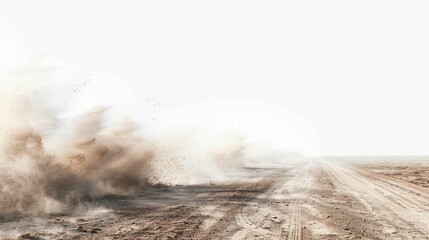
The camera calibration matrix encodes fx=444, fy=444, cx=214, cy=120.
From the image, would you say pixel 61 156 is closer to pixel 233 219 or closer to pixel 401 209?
pixel 233 219

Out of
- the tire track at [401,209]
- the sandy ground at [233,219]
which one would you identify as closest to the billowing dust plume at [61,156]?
the sandy ground at [233,219]

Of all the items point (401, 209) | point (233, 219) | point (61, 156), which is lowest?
point (401, 209)

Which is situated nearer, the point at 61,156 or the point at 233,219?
the point at 233,219

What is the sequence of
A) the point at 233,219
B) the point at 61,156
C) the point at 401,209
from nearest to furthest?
the point at 233,219, the point at 401,209, the point at 61,156

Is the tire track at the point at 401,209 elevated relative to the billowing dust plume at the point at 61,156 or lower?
lower

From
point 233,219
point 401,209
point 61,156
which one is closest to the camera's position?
point 233,219

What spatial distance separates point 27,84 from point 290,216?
9498mm

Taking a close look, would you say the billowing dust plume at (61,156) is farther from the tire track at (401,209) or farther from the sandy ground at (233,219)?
the tire track at (401,209)

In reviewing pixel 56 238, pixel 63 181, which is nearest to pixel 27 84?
pixel 63 181

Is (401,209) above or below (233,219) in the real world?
below

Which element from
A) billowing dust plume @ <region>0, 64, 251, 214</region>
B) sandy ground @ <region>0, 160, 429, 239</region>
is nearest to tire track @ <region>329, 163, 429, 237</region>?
sandy ground @ <region>0, 160, 429, 239</region>

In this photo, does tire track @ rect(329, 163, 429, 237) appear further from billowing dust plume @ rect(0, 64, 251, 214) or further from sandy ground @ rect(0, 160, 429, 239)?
billowing dust plume @ rect(0, 64, 251, 214)

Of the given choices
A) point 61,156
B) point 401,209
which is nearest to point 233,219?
point 401,209

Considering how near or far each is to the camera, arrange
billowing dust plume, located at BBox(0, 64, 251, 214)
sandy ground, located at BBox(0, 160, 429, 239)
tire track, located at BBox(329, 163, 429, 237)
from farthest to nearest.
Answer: billowing dust plume, located at BBox(0, 64, 251, 214) < tire track, located at BBox(329, 163, 429, 237) < sandy ground, located at BBox(0, 160, 429, 239)
